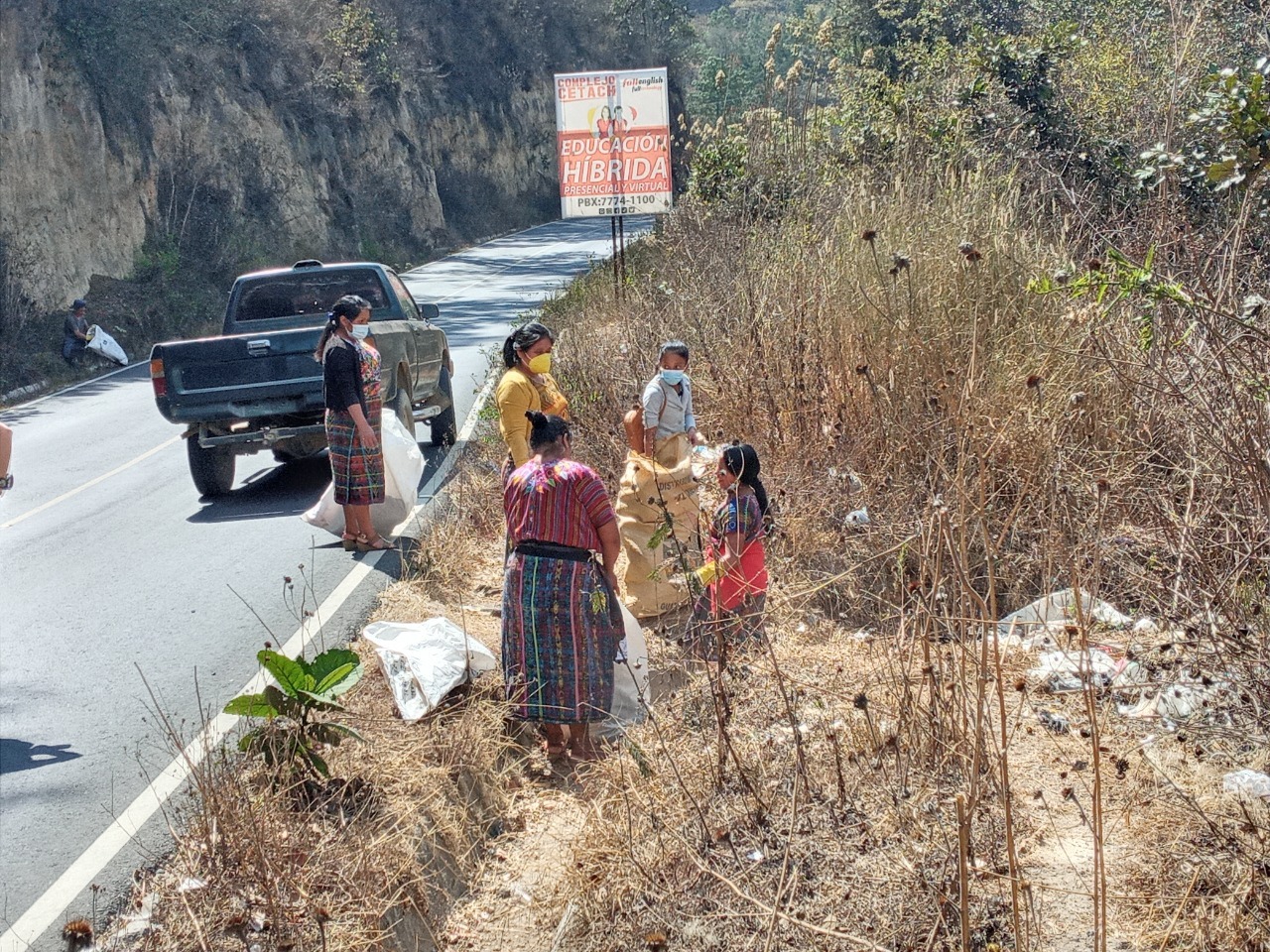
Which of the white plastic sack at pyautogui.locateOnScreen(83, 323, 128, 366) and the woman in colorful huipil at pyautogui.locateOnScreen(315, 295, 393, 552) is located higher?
the woman in colorful huipil at pyautogui.locateOnScreen(315, 295, 393, 552)

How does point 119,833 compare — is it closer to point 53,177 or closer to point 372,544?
point 372,544

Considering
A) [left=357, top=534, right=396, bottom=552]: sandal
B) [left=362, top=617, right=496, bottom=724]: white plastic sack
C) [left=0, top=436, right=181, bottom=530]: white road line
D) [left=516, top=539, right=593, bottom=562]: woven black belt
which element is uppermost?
[left=516, top=539, right=593, bottom=562]: woven black belt

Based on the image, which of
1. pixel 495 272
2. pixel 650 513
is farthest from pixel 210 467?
pixel 495 272

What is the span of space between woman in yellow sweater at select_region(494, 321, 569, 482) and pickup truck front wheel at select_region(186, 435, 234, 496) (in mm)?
4774

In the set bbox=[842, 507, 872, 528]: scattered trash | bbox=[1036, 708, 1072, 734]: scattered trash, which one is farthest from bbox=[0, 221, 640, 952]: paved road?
bbox=[1036, 708, 1072, 734]: scattered trash

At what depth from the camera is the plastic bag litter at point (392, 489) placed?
848cm

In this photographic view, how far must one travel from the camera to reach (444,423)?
41.2ft

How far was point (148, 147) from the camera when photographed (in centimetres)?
2858

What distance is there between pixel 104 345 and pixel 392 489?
15.3 m

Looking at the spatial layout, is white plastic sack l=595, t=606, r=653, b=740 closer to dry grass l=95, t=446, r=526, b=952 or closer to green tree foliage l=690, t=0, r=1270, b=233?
dry grass l=95, t=446, r=526, b=952

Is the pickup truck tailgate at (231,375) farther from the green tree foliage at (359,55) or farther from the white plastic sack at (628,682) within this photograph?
the green tree foliage at (359,55)

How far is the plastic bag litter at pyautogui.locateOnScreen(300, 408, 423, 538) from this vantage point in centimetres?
848

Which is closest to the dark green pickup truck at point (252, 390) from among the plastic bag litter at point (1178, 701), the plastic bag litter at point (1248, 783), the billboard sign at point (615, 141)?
the billboard sign at point (615, 141)

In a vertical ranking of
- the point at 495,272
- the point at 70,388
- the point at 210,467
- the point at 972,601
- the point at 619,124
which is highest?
the point at 619,124
